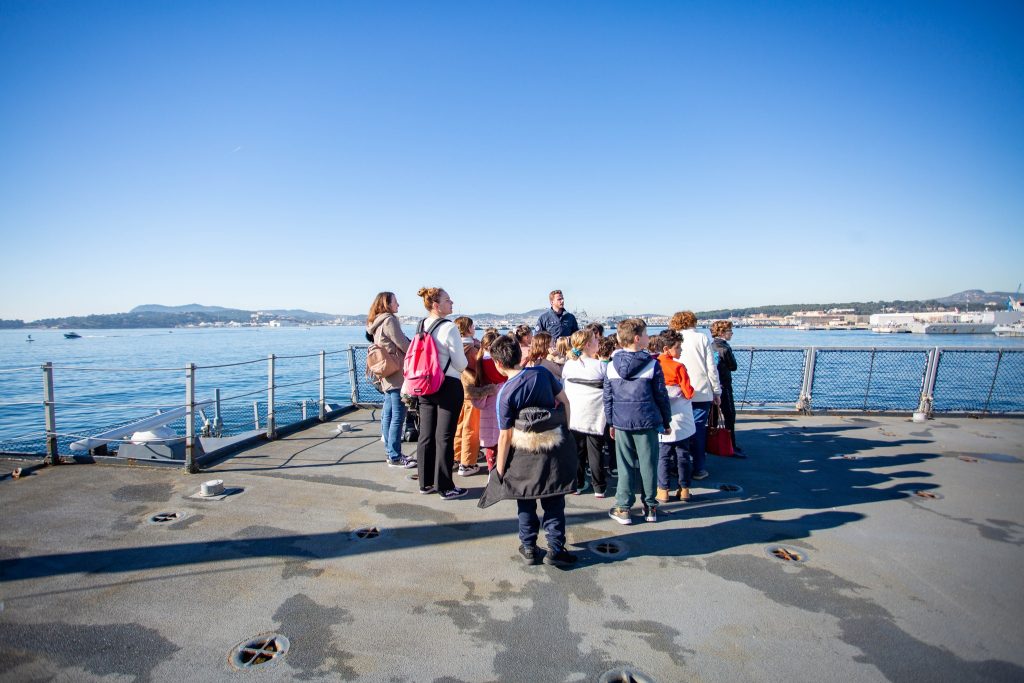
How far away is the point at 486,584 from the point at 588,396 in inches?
75.3

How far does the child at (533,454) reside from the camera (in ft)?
10.1

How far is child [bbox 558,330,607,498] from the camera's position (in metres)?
4.25

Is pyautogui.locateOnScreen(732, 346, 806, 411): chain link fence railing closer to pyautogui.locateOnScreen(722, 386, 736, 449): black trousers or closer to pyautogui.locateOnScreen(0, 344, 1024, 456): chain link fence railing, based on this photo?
pyautogui.locateOnScreen(0, 344, 1024, 456): chain link fence railing

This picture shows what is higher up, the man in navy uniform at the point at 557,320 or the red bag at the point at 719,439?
the man in navy uniform at the point at 557,320

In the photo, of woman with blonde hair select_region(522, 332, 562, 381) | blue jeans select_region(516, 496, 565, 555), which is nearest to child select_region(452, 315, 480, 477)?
woman with blonde hair select_region(522, 332, 562, 381)

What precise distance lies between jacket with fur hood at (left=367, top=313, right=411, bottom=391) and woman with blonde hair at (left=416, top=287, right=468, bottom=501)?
74 centimetres

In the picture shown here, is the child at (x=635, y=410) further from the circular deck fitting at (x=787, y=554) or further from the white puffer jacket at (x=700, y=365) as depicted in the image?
the white puffer jacket at (x=700, y=365)

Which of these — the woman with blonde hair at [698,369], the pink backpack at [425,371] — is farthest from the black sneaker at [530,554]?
the woman with blonde hair at [698,369]

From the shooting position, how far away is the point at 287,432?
21.8 ft

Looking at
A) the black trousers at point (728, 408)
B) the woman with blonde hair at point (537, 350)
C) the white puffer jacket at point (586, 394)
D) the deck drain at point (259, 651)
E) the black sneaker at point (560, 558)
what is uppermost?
the woman with blonde hair at point (537, 350)

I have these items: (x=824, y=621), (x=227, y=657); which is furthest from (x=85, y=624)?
(x=824, y=621)

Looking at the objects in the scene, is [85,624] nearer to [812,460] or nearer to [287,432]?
[287,432]

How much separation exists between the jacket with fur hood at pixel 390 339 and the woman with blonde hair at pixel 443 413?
2.42 ft

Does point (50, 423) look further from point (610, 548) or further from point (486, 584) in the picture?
point (610, 548)
